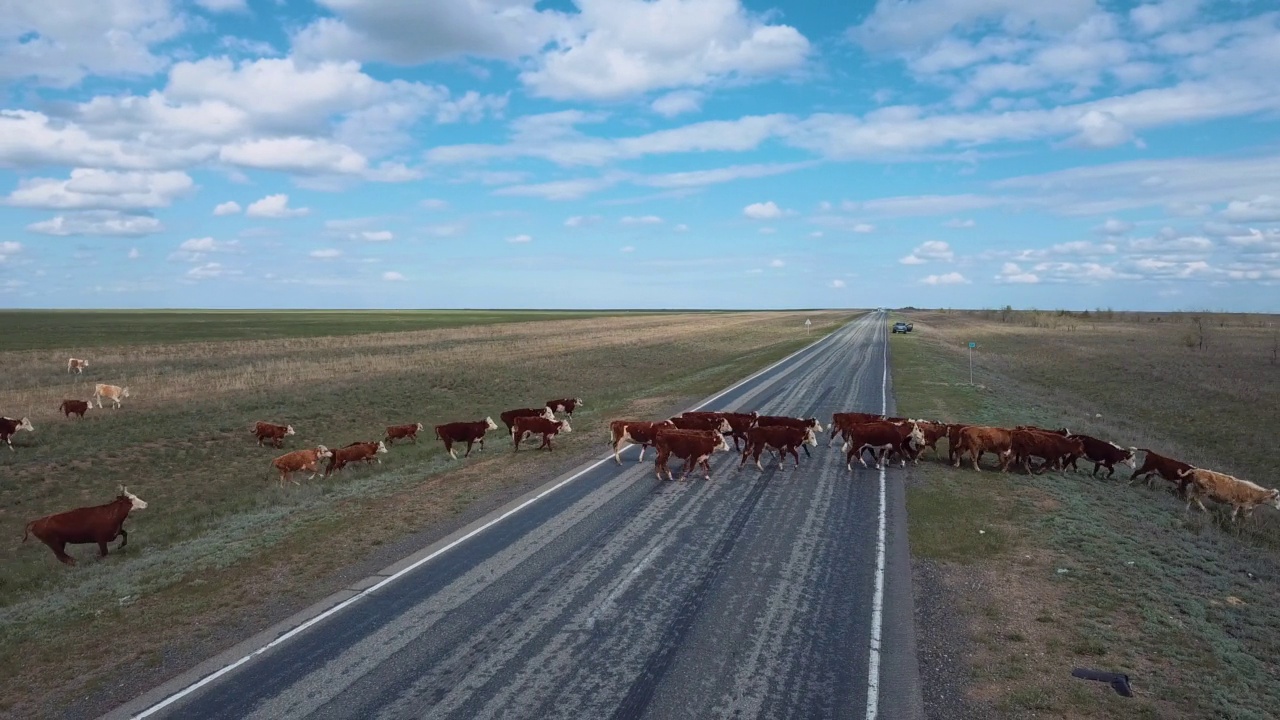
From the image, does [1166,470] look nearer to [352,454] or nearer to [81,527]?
[352,454]

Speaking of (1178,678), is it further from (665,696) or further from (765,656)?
(665,696)

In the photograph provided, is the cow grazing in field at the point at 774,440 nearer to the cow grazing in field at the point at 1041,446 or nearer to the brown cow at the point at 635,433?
the brown cow at the point at 635,433

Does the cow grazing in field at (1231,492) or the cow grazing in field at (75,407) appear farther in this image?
the cow grazing in field at (75,407)

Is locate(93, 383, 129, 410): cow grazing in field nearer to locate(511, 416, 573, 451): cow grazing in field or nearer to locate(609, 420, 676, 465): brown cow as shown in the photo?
locate(511, 416, 573, 451): cow grazing in field

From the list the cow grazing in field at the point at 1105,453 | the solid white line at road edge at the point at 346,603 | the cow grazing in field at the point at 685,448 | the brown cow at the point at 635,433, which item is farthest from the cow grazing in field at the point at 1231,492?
the solid white line at road edge at the point at 346,603

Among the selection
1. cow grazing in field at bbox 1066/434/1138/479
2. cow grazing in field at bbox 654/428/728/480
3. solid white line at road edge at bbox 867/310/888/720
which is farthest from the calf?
cow grazing in field at bbox 1066/434/1138/479

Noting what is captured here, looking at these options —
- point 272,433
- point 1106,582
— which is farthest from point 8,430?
point 1106,582
